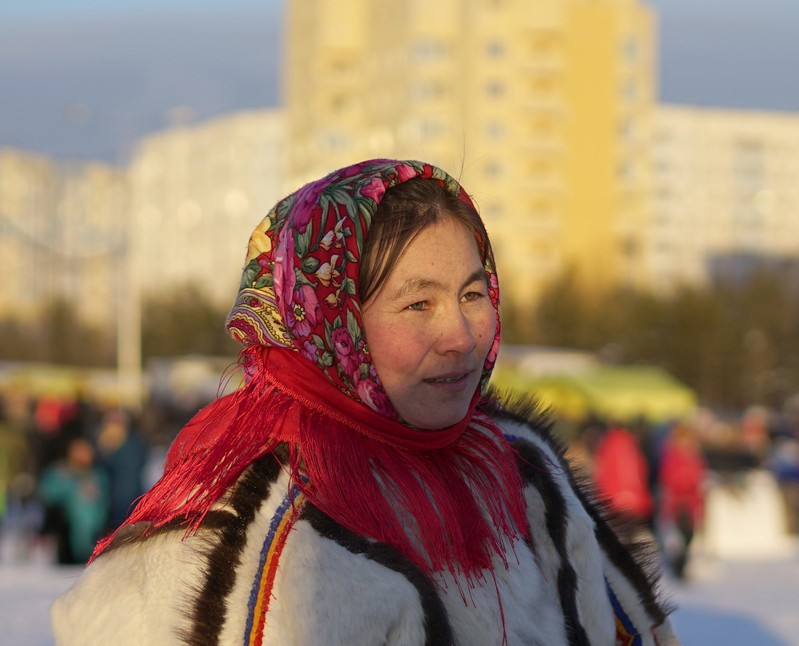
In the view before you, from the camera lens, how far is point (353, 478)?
208 cm

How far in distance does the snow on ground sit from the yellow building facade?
49.7 metres

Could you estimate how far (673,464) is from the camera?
1292 centimetres

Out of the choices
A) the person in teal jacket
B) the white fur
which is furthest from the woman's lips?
the person in teal jacket

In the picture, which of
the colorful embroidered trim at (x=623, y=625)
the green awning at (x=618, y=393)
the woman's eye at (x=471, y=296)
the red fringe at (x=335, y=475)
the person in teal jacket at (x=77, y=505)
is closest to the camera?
the red fringe at (x=335, y=475)

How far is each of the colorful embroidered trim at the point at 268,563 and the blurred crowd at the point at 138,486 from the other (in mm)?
5560

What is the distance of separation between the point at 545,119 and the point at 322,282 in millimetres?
62144

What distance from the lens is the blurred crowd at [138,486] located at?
34.9ft

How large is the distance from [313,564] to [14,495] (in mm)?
12371

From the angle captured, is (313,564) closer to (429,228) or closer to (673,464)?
(429,228)

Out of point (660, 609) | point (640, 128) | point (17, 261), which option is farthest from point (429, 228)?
point (17, 261)

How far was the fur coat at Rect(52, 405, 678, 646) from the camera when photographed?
1.93 meters

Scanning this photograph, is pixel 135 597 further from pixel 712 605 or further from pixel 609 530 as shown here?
pixel 712 605

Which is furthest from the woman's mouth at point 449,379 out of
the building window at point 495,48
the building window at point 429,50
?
the building window at point 495,48

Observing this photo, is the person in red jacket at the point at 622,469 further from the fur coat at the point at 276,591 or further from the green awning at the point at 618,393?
the green awning at the point at 618,393
